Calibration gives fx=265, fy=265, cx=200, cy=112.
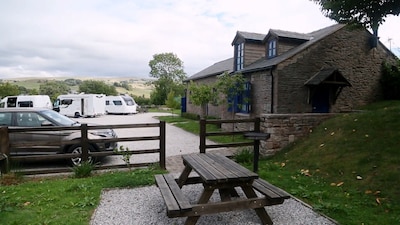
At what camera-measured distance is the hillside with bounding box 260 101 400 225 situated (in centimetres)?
432

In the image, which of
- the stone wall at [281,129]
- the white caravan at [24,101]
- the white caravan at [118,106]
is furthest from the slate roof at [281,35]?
the white caravan at [24,101]

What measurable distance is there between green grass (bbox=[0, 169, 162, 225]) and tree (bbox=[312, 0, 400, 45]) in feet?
21.5

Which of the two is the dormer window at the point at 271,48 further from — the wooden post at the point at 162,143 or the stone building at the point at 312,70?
the wooden post at the point at 162,143

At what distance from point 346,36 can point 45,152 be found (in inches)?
556

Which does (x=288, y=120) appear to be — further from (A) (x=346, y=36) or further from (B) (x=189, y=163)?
(A) (x=346, y=36)

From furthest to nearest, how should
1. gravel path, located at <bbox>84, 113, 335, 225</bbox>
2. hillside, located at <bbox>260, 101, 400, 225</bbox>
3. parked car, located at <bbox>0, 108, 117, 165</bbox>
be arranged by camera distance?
1. parked car, located at <bbox>0, 108, 117, 165</bbox>
2. hillside, located at <bbox>260, 101, 400, 225</bbox>
3. gravel path, located at <bbox>84, 113, 335, 225</bbox>

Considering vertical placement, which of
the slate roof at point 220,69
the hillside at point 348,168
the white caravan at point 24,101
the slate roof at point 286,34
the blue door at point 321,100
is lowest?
the hillside at point 348,168

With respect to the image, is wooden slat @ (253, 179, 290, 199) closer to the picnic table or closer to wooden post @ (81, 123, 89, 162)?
the picnic table

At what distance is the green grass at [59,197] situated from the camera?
Answer: 153 inches

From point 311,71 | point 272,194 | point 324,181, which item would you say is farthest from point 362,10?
point 272,194

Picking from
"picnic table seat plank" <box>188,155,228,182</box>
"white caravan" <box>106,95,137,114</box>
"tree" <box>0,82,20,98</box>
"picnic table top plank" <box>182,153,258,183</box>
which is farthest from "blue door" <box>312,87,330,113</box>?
"tree" <box>0,82,20,98</box>

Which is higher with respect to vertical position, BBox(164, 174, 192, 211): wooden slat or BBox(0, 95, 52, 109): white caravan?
BBox(0, 95, 52, 109): white caravan

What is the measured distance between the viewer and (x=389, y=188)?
4840 mm

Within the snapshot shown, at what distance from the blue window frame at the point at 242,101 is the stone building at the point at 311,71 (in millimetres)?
59
